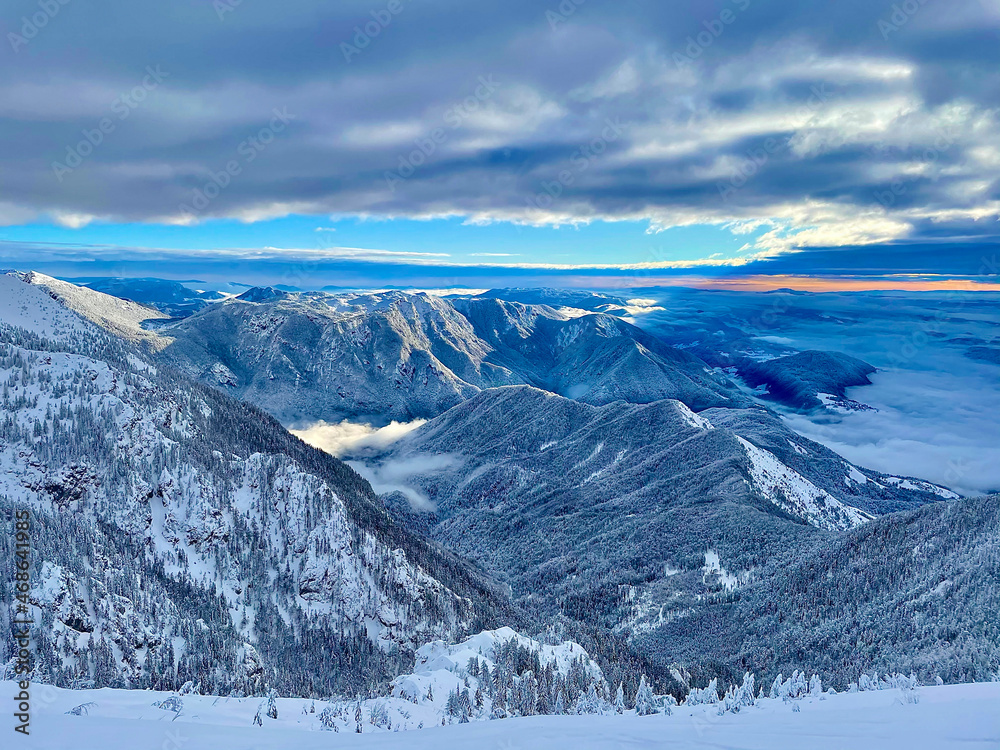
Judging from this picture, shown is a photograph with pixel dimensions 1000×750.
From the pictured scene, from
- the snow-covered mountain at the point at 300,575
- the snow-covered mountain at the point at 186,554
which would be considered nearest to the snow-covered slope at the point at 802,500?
the snow-covered mountain at the point at 300,575

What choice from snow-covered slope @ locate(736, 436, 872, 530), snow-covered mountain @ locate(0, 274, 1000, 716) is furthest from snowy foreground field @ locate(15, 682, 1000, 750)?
snow-covered slope @ locate(736, 436, 872, 530)

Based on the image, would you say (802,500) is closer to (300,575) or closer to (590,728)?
(300,575)

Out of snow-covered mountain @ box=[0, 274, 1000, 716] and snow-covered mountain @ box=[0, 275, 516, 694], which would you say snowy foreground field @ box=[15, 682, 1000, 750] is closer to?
snow-covered mountain @ box=[0, 274, 1000, 716]

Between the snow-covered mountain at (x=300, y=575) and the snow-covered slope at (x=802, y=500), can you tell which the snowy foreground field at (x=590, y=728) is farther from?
the snow-covered slope at (x=802, y=500)

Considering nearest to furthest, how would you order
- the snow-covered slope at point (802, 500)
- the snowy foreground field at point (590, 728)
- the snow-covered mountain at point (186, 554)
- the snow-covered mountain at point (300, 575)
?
the snowy foreground field at point (590, 728) → the snow-covered mountain at point (186, 554) → the snow-covered mountain at point (300, 575) → the snow-covered slope at point (802, 500)

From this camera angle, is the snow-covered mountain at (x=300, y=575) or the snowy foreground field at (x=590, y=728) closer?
the snowy foreground field at (x=590, y=728)

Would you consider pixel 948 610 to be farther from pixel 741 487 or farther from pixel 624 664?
pixel 741 487

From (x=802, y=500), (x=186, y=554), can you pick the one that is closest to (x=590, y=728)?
(x=186, y=554)

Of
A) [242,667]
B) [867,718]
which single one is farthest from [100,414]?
[867,718]
